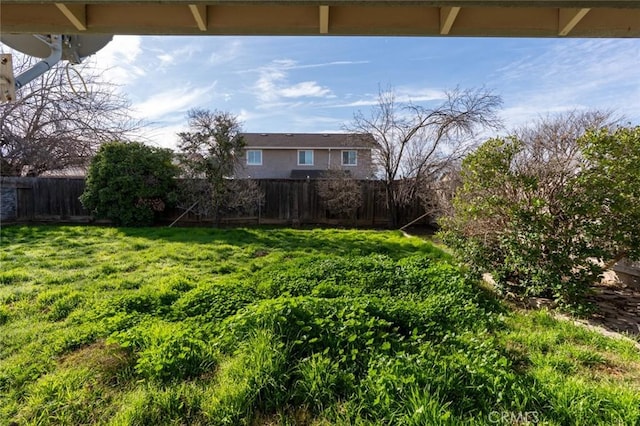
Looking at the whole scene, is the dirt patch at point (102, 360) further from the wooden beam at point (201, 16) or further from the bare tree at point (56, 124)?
the bare tree at point (56, 124)

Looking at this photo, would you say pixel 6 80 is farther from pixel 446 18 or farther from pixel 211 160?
pixel 211 160

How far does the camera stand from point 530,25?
8.24 feet

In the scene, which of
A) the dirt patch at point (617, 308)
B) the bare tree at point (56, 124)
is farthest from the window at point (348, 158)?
the dirt patch at point (617, 308)

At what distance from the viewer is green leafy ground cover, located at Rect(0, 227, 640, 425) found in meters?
1.80

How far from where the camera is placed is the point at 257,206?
11297mm

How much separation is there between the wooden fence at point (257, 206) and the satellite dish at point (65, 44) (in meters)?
8.32

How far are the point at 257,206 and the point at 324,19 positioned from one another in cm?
931

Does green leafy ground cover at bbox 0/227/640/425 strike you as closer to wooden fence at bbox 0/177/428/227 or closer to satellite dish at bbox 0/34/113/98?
satellite dish at bbox 0/34/113/98

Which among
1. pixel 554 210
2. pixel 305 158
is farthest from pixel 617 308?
pixel 305 158

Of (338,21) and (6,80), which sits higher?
(338,21)

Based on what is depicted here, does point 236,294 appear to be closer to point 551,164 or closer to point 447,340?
point 447,340

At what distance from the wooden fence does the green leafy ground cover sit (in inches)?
285

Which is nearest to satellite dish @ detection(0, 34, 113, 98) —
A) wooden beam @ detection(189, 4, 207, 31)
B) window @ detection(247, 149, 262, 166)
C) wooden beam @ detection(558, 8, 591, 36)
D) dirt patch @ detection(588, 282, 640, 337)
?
wooden beam @ detection(189, 4, 207, 31)

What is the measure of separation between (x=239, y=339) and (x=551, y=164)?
408cm
